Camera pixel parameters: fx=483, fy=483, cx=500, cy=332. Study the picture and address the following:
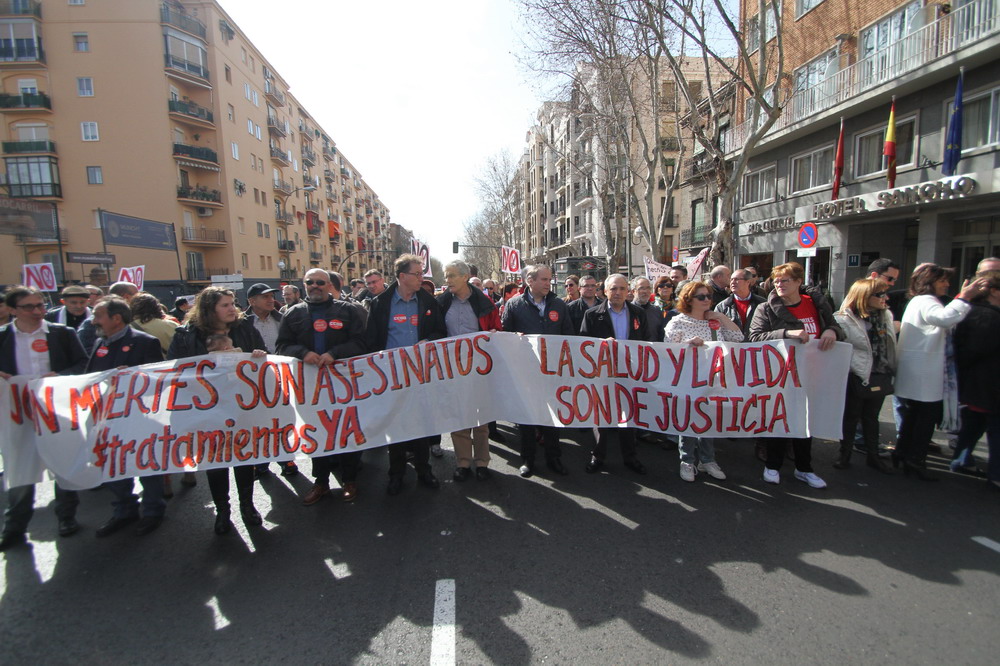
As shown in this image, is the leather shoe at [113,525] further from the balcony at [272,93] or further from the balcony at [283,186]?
the balcony at [272,93]

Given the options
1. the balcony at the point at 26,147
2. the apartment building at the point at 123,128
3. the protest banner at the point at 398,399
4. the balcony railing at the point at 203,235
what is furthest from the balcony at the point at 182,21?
the protest banner at the point at 398,399

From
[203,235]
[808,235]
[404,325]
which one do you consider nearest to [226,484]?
[404,325]

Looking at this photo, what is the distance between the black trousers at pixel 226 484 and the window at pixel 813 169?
828 inches

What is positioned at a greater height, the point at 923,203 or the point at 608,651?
the point at 923,203

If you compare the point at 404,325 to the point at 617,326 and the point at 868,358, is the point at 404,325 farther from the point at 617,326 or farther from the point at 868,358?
the point at 868,358

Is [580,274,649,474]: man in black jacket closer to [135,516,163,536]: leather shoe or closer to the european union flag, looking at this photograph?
[135,516,163,536]: leather shoe

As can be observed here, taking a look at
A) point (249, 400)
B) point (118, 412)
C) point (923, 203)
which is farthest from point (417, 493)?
point (923, 203)

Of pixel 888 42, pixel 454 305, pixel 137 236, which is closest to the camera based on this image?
pixel 454 305

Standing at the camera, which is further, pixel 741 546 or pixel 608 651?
pixel 741 546

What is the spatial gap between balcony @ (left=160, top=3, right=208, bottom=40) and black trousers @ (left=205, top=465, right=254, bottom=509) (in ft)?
142

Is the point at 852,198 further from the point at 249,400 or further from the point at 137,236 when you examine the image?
the point at 137,236

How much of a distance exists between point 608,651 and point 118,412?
3.97 meters

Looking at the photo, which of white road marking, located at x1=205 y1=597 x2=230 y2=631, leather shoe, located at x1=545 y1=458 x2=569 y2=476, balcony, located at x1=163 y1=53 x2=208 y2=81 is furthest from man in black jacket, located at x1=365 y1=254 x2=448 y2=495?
balcony, located at x1=163 y1=53 x2=208 y2=81

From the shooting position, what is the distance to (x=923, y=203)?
13.8m
